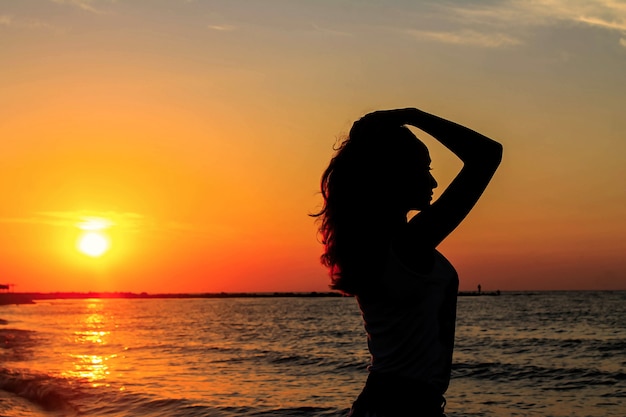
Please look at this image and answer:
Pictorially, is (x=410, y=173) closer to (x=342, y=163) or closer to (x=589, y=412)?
(x=342, y=163)

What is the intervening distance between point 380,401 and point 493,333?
1632 inches

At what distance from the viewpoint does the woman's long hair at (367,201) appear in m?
2.12

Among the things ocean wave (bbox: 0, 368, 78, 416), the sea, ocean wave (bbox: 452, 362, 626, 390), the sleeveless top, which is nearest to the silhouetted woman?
the sleeveless top

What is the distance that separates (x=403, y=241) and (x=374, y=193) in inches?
6.5

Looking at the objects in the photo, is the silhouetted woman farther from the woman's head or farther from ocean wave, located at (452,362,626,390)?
ocean wave, located at (452,362,626,390)

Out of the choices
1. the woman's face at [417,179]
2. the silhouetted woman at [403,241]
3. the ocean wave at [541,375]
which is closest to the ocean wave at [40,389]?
the ocean wave at [541,375]

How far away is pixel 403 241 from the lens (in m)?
2.10

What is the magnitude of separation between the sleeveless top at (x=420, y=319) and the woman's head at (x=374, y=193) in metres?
0.08

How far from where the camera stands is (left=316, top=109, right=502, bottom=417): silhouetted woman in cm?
210

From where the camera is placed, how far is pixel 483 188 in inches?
84.4

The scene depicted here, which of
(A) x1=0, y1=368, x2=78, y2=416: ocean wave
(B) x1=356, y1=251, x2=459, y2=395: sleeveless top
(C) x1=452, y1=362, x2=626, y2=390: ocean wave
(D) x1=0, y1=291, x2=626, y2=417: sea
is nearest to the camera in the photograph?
(B) x1=356, y1=251, x2=459, y2=395: sleeveless top

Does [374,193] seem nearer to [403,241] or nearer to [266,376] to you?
[403,241]

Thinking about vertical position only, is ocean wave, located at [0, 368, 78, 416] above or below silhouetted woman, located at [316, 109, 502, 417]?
below

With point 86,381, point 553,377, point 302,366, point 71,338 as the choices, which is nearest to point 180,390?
point 86,381
